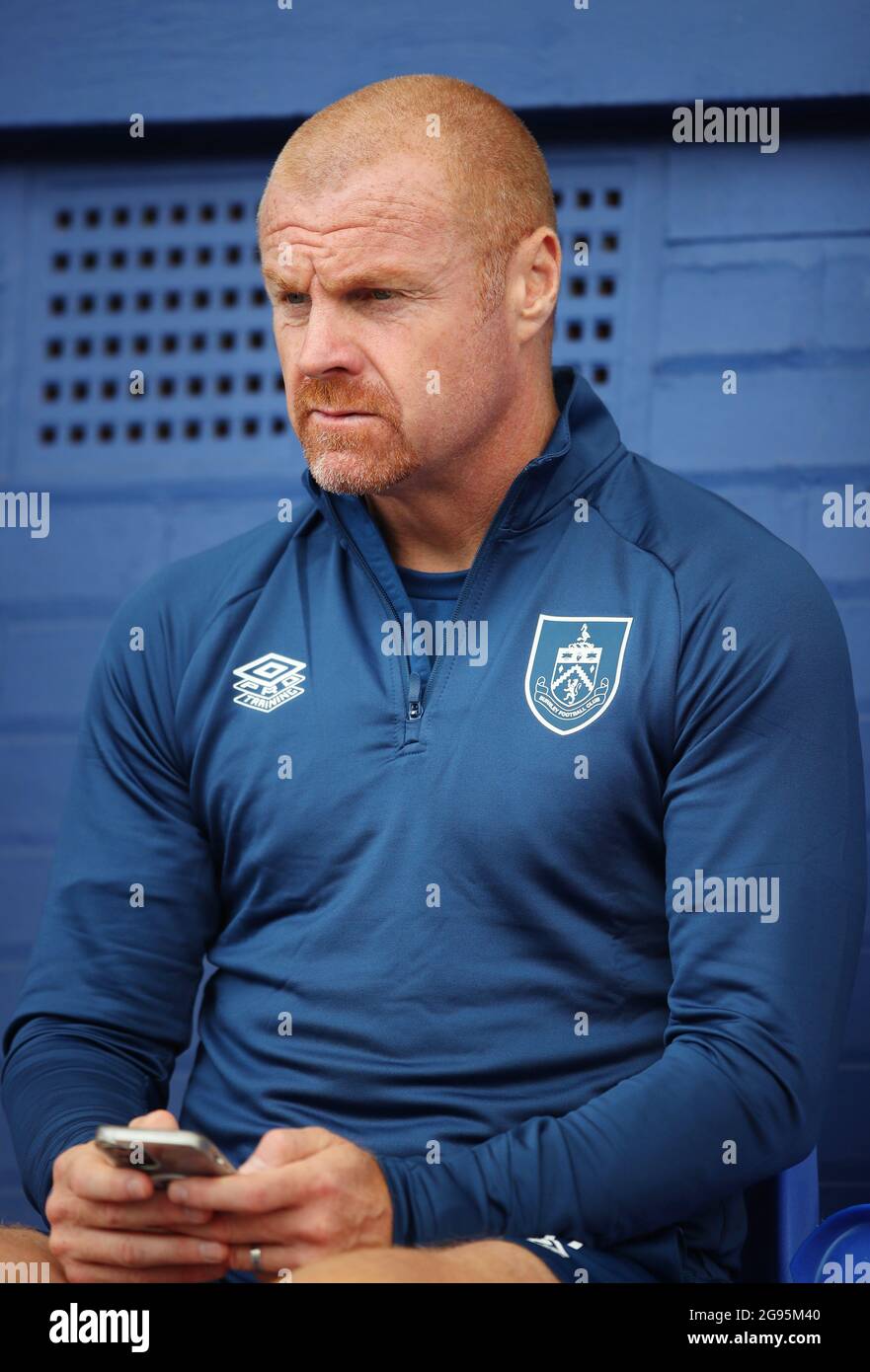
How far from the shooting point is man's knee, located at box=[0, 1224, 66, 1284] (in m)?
1.24

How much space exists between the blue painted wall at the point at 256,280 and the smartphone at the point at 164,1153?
1102 millimetres

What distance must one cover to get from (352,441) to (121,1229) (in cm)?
69

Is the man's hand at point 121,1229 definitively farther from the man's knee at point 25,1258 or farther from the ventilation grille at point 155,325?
the ventilation grille at point 155,325

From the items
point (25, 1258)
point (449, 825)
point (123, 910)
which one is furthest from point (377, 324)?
point (25, 1258)

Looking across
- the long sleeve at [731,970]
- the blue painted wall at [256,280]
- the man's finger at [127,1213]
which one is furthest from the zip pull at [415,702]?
the blue painted wall at [256,280]

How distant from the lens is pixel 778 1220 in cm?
142

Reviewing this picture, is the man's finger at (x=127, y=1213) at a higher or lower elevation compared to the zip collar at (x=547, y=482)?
lower

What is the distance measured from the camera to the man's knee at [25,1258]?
48.8 inches

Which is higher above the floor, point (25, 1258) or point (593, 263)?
point (593, 263)

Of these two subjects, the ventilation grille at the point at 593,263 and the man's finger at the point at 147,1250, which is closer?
the man's finger at the point at 147,1250

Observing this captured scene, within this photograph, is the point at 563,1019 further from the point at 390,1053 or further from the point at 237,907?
the point at 237,907

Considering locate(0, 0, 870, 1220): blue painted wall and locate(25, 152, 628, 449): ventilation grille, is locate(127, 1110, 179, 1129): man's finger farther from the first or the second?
locate(25, 152, 628, 449): ventilation grille

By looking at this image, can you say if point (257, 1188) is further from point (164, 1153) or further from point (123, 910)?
point (123, 910)
